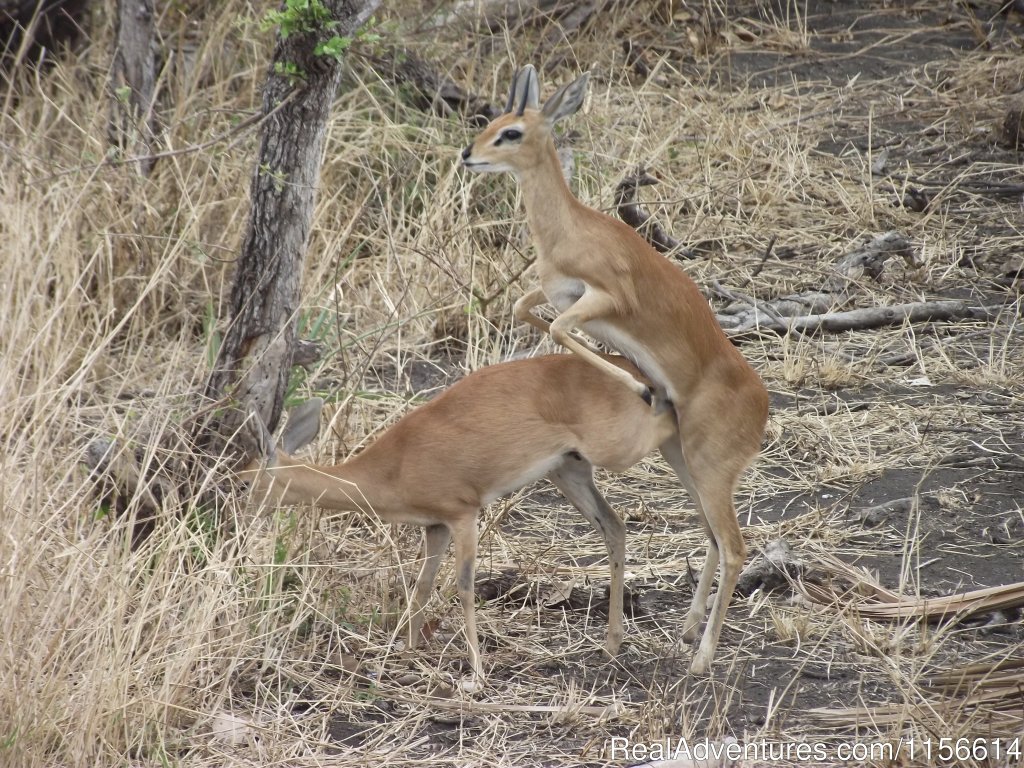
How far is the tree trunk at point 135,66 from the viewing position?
316 inches

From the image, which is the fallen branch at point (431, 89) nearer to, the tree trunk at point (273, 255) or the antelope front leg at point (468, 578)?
the tree trunk at point (273, 255)

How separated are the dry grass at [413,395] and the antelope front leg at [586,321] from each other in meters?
1.01

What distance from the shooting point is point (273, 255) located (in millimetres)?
5047

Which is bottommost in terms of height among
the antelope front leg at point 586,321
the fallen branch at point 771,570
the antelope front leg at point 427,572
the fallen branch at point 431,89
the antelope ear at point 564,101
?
the fallen branch at point 771,570

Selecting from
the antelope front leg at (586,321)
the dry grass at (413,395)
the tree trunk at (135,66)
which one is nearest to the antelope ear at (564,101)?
the antelope front leg at (586,321)

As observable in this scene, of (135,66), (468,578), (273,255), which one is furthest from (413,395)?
(135,66)

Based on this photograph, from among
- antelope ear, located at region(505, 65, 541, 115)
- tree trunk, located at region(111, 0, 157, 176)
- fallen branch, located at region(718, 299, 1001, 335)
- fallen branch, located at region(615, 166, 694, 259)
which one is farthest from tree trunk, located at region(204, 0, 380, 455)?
fallen branch, located at region(718, 299, 1001, 335)

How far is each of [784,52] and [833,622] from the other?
7.32m

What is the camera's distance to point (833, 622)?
5.05 metres

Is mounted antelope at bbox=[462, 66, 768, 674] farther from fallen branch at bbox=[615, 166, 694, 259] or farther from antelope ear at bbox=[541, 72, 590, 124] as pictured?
fallen branch at bbox=[615, 166, 694, 259]

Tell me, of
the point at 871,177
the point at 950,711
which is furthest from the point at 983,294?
the point at 950,711

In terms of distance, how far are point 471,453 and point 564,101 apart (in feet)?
4.63

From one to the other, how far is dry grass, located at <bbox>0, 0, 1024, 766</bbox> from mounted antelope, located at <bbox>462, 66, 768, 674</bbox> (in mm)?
556

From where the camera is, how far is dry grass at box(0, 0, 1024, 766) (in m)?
4.27
